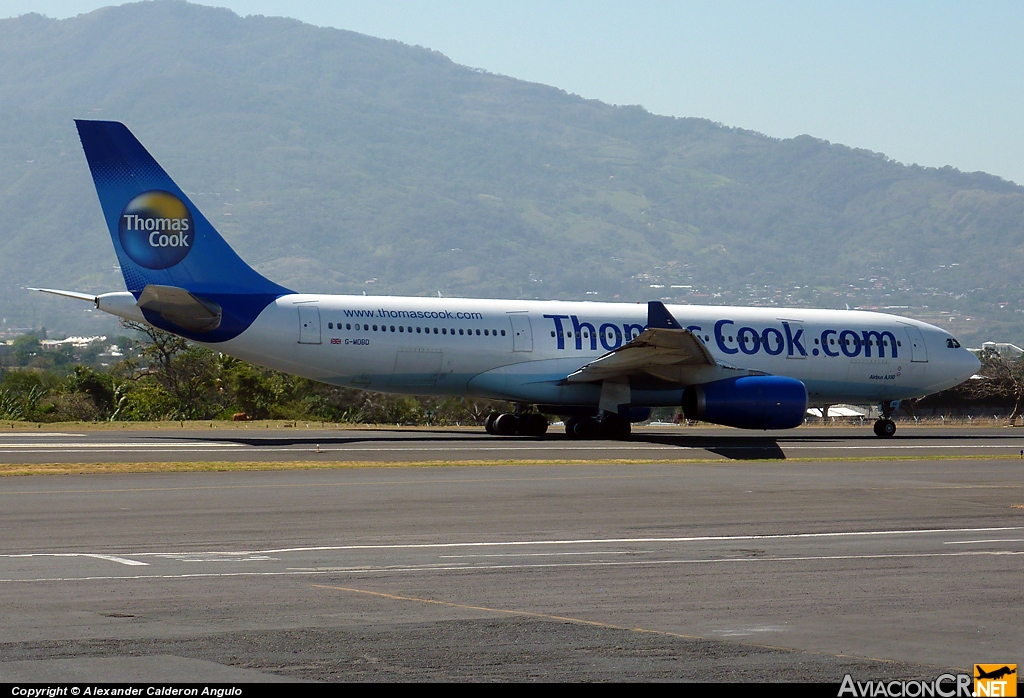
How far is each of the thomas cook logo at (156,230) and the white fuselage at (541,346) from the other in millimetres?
2618

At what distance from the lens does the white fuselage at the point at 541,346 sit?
3428 cm

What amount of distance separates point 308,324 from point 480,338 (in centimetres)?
467

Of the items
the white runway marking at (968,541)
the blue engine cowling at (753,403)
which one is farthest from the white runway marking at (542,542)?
the blue engine cowling at (753,403)

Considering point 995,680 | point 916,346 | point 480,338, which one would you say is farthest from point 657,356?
point 995,680

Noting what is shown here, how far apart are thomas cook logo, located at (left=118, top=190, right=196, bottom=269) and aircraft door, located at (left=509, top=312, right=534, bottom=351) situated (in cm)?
880

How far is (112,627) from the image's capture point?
928cm

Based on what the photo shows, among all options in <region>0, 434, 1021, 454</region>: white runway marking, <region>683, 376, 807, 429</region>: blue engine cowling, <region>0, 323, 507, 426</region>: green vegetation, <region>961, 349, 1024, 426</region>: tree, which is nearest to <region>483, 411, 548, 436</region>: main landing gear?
<region>0, 434, 1021, 454</region>: white runway marking

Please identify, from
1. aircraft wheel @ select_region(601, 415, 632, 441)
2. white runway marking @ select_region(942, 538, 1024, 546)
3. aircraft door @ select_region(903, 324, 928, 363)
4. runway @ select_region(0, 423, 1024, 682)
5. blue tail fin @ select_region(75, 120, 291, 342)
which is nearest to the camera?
runway @ select_region(0, 423, 1024, 682)

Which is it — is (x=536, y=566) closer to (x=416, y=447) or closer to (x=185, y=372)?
(x=416, y=447)

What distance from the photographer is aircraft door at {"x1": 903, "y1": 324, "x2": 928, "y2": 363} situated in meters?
41.5

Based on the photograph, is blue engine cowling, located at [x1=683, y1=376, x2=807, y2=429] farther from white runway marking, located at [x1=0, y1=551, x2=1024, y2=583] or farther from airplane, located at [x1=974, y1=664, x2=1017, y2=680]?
airplane, located at [x1=974, y1=664, x2=1017, y2=680]

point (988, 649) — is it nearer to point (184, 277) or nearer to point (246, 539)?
point (246, 539)

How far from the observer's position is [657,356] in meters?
34.6

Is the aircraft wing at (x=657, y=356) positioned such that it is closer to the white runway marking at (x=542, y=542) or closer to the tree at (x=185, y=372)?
the white runway marking at (x=542, y=542)
